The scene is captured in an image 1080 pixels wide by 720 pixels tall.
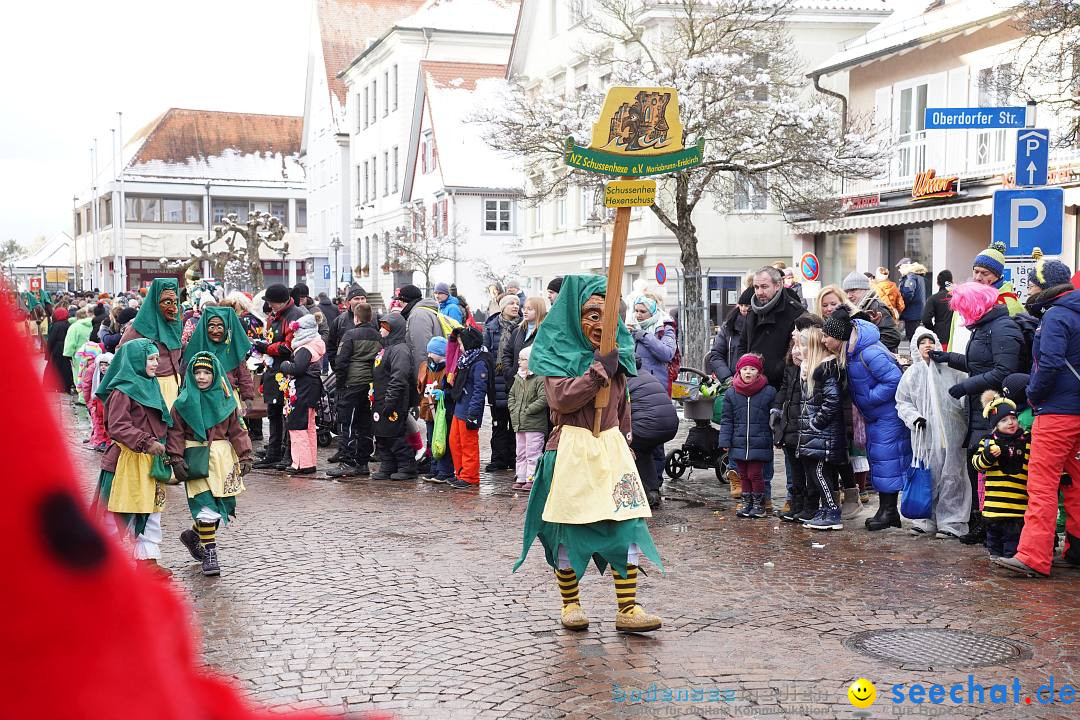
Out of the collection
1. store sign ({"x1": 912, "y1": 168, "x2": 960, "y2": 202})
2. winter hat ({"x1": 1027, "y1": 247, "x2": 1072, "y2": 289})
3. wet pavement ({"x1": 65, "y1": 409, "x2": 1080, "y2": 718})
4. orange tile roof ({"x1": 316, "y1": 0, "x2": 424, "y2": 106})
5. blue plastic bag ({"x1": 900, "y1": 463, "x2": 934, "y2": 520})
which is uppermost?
orange tile roof ({"x1": 316, "y1": 0, "x2": 424, "y2": 106})

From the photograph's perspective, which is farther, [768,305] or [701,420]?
[701,420]

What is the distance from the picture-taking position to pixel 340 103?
2589 inches

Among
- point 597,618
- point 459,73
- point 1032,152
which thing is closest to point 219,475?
point 597,618

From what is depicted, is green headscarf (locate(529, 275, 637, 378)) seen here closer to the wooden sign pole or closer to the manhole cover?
the wooden sign pole

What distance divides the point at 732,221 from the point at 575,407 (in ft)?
90.2

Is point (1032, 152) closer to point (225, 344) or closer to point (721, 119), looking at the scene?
point (225, 344)

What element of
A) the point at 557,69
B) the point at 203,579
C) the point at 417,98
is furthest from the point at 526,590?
the point at 417,98

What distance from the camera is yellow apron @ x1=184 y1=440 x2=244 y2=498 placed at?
25.8 feet

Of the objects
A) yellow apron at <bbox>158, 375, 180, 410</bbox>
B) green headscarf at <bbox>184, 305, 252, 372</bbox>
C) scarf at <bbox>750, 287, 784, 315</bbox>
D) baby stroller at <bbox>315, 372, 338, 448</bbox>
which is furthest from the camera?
baby stroller at <bbox>315, 372, 338, 448</bbox>

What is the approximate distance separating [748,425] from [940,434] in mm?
1689

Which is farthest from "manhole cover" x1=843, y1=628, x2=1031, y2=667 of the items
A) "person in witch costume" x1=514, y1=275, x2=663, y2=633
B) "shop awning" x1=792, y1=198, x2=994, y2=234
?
"shop awning" x1=792, y1=198, x2=994, y2=234

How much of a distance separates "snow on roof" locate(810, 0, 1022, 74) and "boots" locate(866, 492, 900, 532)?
15.6 meters

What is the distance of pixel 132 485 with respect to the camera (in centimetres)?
755

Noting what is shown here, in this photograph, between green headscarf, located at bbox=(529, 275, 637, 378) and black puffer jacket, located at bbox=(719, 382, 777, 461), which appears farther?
black puffer jacket, located at bbox=(719, 382, 777, 461)
